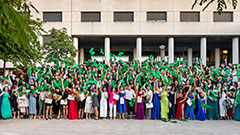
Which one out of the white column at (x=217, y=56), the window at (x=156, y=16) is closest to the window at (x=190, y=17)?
the window at (x=156, y=16)

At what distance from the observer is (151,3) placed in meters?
28.1

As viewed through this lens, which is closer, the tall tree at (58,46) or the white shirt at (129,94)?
the white shirt at (129,94)

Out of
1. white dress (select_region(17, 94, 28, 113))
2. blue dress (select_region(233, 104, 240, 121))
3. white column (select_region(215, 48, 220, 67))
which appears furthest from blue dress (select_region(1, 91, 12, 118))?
white column (select_region(215, 48, 220, 67))

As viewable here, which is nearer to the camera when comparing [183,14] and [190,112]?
[190,112]

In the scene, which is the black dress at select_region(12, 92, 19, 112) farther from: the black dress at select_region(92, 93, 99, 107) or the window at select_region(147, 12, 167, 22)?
the window at select_region(147, 12, 167, 22)

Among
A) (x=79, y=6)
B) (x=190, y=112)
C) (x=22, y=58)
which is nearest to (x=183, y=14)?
(x=79, y=6)

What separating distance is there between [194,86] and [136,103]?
2.96m

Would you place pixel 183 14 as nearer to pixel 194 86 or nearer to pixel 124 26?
pixel 124 26

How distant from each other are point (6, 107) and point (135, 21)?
64.3 feet

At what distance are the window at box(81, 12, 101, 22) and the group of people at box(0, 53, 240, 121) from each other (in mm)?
16980

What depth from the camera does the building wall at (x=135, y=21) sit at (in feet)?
91.8

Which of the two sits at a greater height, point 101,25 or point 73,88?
point 101,25

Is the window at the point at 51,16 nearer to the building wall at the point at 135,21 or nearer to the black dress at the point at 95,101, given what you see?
the building wall at the point at 135,21

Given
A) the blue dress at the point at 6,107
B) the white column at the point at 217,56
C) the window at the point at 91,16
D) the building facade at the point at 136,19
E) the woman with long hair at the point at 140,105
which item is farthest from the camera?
the white column at the point at 217,56
